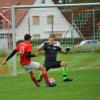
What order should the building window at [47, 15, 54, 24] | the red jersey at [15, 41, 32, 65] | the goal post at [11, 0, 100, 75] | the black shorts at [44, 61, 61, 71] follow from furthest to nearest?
the building window at [47, 15, 54, 24] → the goal post at [11, 0, 100, 75] → the black shorts at [44, 61, 61, 71] → the red jersey at [15, 41, 32, 65]

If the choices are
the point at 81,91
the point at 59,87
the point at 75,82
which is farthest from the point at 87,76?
the point at 81,91

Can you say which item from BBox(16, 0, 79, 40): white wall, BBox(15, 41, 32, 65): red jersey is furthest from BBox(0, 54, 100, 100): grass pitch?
BBox(16, 0, 79, 40): white wall

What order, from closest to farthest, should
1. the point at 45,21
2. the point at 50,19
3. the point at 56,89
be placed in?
the point at 56,89 < the point at 50,19 < the point at 45,21

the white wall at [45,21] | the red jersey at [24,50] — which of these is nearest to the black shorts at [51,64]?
the red jersey at [24,50]

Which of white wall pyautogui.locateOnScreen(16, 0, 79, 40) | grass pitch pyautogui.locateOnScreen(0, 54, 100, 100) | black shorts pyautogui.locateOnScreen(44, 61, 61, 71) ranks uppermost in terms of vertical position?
white wall pyautogui.locateOnScreen(16, 0, 79, 40)

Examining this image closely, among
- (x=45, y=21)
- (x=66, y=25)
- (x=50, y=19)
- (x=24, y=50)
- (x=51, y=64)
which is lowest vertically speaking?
(x=51, y=64)

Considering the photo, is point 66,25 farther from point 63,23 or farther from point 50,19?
point 50,19

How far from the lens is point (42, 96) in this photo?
1502cm

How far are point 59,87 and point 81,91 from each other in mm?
1553

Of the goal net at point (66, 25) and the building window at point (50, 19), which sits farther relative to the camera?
the building window at point (50, 19)

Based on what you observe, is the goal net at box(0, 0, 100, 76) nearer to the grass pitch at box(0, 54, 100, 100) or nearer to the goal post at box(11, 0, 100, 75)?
the goal post at box(11, 0, 100, 75)

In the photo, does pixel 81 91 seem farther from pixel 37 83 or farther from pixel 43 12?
pixel 43 12

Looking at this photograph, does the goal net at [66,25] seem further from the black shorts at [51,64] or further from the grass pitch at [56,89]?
the black shorts at [51,64]

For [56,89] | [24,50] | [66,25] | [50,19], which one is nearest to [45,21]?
[50,19]
